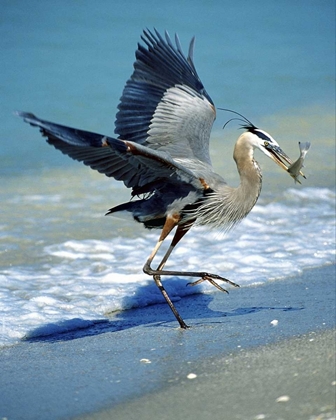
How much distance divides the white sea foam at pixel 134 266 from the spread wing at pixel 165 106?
3.66 ft

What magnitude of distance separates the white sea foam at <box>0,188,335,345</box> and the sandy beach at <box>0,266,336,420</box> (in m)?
0.23

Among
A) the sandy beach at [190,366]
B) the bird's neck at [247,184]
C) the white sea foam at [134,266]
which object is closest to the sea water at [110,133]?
the white sea foam at [134,266]

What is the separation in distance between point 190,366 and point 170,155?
1.91 m

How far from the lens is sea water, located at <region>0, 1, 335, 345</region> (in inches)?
248

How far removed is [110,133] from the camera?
12008 mm

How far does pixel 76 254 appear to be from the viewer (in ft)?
23.5

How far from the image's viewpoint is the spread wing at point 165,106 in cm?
589

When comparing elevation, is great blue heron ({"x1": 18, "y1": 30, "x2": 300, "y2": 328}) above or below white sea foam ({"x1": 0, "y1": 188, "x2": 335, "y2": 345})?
above

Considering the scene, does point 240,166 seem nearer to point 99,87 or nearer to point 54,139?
point 54,139

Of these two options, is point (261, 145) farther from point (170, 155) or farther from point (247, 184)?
point (170, 155)

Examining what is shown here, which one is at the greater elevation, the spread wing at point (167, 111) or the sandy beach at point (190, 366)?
the spread wing at point (167, 111)

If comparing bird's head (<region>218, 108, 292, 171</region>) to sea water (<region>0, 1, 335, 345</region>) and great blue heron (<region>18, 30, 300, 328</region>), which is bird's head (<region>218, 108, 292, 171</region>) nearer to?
great blue heron (<region>18, 30, 300, 328</region>)

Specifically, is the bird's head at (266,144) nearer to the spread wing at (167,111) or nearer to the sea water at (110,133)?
the spread wing at (167,111)

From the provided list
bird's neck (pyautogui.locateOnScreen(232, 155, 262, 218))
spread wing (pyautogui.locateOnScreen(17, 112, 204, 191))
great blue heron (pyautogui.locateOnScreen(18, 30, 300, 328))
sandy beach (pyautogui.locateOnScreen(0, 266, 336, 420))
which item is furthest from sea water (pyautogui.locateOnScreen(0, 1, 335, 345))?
spread wing (pyautogui.locateOnScreen(17, 112, 204, 191))
